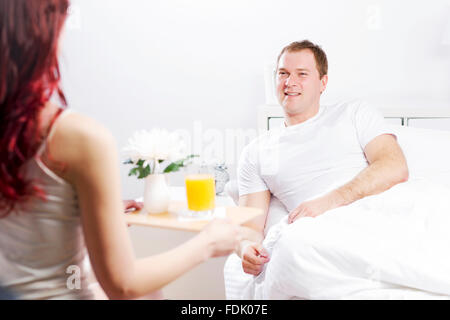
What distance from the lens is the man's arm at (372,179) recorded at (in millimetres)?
1089

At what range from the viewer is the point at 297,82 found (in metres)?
1.31

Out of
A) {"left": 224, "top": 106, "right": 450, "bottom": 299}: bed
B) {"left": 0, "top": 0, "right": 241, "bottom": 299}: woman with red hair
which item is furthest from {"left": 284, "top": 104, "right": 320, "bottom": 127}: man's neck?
{"left": 0, "top": 0, "right": 241, "bottom": 299}: woman with red hair

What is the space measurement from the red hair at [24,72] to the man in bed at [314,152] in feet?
2.23

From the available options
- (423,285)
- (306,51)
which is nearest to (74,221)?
(423,285)

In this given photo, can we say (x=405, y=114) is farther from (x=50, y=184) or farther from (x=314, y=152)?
(x=50, y=184)

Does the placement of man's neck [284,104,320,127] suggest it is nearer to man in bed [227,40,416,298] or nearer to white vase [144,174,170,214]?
man in bed [227,40,416,298]

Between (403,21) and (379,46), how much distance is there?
125 mm

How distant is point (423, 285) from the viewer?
80cm

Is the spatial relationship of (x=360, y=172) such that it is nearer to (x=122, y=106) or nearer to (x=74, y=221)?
(x=122, y=106)

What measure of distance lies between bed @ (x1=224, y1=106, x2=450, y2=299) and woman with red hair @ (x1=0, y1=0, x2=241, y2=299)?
335mm

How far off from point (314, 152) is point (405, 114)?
522 millimetres

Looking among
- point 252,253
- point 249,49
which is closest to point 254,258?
point 252,253

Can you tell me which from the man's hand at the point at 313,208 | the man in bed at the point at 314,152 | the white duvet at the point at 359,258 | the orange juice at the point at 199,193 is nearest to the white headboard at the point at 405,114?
the man in bed at the point at 314,152

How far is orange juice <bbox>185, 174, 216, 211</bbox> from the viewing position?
0.74 metres
